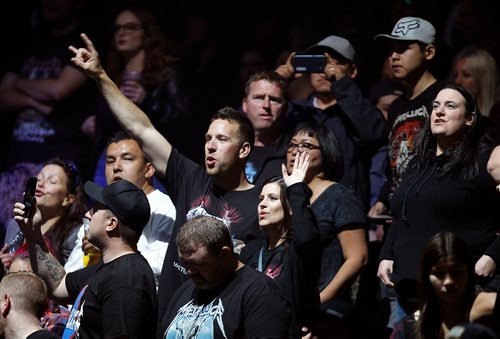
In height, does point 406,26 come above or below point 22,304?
above

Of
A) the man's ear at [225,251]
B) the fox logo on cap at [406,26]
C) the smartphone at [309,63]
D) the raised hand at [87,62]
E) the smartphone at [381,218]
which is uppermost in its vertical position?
the fox logo on cap at [406,26]

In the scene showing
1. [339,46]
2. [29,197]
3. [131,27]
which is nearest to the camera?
[29,197]

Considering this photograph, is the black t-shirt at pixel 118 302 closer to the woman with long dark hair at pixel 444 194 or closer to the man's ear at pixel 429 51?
the woman with long dark hair at pixel 444 194

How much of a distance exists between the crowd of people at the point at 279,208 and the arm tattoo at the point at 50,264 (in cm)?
1

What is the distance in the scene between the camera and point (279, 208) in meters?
6.28

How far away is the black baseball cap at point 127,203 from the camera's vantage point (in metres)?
6.11

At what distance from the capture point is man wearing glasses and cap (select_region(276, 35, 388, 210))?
752 centimetres

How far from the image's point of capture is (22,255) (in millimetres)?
7570

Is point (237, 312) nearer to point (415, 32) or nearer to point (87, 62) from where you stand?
point (87, 62)

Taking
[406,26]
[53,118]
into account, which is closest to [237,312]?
[406,26]

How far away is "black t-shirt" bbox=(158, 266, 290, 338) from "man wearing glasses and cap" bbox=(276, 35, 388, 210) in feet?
7.10

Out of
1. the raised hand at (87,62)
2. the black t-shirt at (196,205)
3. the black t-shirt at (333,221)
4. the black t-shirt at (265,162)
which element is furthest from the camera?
the black t-shirt at (265,162)

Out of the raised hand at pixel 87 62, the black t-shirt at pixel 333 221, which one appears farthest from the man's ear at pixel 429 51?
the raised hand at pixel 87 62

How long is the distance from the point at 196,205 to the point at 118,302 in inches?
41.7
